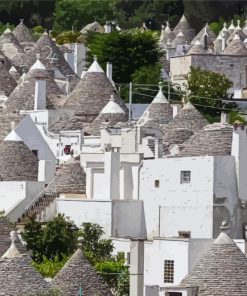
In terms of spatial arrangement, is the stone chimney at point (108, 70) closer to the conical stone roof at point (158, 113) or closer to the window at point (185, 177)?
the conical stone roof at point (158, 113)

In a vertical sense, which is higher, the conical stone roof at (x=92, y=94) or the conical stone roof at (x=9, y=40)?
the conical stone roof at (x=9, y=40)

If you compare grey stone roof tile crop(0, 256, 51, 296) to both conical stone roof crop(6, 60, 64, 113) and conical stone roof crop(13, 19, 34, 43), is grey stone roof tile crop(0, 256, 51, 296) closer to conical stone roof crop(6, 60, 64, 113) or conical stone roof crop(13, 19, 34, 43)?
conical stone roof crop(6, 60, 64, 113)

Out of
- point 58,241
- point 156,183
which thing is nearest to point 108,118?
point 156,183

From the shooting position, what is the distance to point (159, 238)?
6084cm

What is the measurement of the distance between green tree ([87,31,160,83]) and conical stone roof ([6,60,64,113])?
6.41 m

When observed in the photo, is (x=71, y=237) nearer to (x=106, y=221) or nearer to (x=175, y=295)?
(x=106, y=221)

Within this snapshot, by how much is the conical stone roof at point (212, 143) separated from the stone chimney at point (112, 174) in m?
2.23

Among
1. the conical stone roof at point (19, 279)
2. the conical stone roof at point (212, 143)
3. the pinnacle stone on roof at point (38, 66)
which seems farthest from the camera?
the pinnacle stone on roof at point (38, 66)

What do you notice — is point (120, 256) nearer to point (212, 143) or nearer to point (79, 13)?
point (212, 143)

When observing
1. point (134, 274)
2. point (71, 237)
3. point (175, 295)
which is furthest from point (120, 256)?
point (175, 295)

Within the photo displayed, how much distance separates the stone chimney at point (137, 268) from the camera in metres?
56.6

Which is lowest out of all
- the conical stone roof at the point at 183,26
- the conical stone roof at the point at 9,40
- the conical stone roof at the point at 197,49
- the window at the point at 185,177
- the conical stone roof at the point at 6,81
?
the window at the point at 185,177

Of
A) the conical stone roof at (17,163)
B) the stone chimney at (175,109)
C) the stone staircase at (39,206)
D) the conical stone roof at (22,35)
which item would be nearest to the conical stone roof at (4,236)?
the stone staircase at (39,206)

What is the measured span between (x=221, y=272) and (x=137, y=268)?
527 cm
